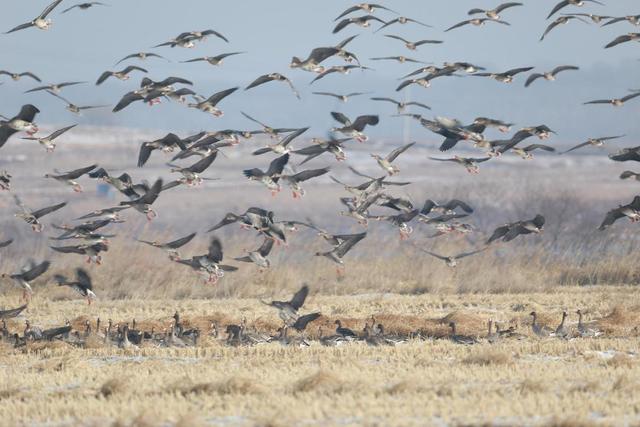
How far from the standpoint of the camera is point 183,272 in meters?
32.5

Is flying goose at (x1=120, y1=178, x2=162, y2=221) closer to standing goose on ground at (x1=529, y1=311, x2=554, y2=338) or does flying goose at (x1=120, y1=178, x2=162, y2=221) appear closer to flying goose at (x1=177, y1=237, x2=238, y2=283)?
flying goose at (x1=177, y1=237, x2=238, y2=283)

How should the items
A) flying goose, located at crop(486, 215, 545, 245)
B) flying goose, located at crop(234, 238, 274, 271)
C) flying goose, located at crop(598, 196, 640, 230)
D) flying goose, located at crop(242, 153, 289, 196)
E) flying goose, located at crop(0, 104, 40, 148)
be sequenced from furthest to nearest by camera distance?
flying goose, located at crop(598, 196, 640, 230) < flying goose, located at crop(486, 215, 545, 245) < flying goose, located at crop(234, 238, 274, 271) < flying goose, located at crop(242, 153, 289, 196) < flying goose, located at crop(0, 104, 40, 148)

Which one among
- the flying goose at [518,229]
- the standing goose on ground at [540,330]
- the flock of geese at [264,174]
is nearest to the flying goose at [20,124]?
the flock of geese at [264,174]

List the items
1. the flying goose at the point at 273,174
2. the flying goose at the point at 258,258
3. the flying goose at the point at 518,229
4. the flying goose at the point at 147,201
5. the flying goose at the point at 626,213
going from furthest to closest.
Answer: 1. the flying goose at the point at 626,213
2. the flying goose at the point at 518,229
3. the flying goose at the point at 258,258
4. the flying goose at the point at 273,174
5. the flying goose at the point at 147,201

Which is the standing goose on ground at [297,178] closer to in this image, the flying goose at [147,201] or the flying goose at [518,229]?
the flying goose at [147,201]

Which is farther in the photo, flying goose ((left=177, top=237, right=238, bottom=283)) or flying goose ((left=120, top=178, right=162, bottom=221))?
flying goose ((left=177, top=237, right=238, bottom=283))

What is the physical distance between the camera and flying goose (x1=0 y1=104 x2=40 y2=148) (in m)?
22.0

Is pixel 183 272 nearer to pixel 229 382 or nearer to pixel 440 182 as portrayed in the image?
pixel 229 382

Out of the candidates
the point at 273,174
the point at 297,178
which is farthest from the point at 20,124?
the point at 297,178

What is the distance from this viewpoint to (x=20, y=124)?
22.3 metres

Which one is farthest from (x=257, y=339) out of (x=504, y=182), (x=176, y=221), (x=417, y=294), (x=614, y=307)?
(x=504, y=182)

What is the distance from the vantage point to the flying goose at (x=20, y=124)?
22.0 m

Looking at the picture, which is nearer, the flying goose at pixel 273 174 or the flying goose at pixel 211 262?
the flying goose at pixel 273 174

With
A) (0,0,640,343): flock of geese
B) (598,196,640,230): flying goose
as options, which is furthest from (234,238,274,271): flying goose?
(598,196,640,230): flying goose
